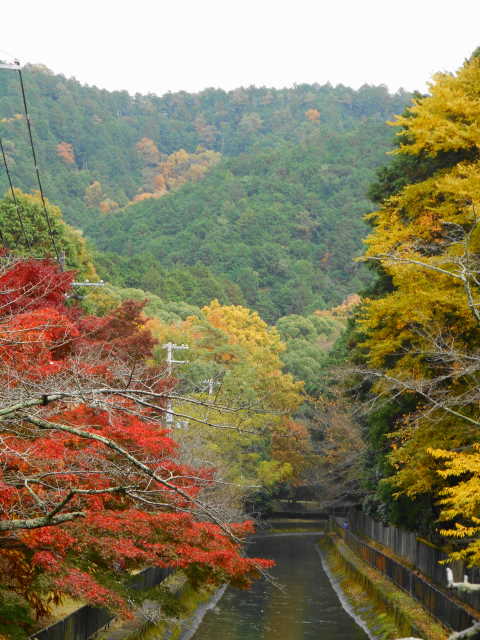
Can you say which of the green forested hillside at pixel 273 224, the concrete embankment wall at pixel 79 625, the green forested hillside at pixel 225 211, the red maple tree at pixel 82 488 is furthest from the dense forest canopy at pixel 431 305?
the green forested hillside at pixel 273 224

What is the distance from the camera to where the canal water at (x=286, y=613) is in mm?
26922

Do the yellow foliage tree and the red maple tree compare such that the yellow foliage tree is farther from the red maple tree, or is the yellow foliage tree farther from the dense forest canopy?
the red maple tree

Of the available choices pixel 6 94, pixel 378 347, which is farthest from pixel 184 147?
pixel 378 347

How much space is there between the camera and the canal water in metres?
26.9

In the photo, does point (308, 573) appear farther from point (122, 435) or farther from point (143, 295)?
point (143, 295)

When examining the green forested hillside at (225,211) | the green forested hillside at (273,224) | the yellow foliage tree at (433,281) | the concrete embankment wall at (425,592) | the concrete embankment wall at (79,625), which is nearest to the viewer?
the concrete embankment wall at (79,625)

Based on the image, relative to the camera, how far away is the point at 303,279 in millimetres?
124438

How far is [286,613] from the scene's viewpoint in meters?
31.4

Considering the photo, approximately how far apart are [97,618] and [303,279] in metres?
107

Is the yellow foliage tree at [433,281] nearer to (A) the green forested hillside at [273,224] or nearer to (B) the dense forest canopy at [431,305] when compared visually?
(B) the dense forest canopy at [431,305]

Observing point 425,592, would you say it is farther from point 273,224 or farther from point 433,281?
point 273,224

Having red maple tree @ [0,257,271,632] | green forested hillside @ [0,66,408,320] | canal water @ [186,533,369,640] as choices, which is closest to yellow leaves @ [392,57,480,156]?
red maple tree @ [0,257,271,632]

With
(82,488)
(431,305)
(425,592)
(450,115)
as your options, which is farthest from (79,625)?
(450,115)

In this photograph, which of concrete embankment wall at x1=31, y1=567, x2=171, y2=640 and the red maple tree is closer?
the red maple tree
